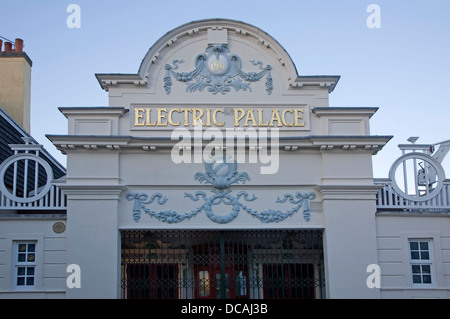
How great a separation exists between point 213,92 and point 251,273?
5.28 metres

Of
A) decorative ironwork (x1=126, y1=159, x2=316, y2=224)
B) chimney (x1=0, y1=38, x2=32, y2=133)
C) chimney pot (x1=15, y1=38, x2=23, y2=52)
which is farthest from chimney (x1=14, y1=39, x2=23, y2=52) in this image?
decorative ironwork (x1=126, y1=159, x2=316, y2=224)

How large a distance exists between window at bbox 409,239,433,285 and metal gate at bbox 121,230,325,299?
2505mm

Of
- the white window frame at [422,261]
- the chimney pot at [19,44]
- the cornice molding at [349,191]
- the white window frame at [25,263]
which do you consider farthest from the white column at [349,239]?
the chimney pot at [19,44]

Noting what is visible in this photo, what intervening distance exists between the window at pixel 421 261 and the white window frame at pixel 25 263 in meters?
10.3

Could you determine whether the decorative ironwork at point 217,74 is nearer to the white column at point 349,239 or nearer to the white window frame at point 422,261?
the white column at point 349,239

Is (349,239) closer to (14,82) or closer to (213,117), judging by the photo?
(213,117)

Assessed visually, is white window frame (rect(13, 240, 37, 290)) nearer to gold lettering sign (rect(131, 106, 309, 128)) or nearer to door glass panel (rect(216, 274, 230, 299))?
gold lettering sign (rect(131, 106, 309, 128))

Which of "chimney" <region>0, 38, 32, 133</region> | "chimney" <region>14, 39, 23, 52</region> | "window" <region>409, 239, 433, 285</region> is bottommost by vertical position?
"window" <region>409, 239, 433, 285</region>

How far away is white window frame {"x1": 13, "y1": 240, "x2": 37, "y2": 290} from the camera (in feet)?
51.1

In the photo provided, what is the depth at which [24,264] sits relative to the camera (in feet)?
51.5

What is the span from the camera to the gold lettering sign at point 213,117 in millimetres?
16188

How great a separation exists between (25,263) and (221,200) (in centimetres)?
560

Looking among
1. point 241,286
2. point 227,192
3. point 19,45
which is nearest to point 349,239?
point 241,286
